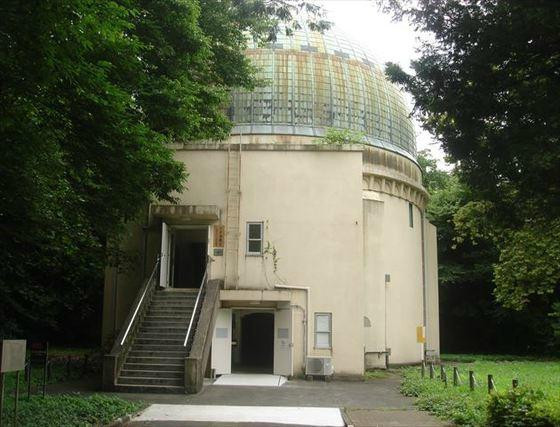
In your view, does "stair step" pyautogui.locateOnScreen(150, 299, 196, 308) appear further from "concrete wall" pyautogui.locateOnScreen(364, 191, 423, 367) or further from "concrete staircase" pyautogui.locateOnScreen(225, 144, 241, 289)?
"concrete wall" pyautogui.locateOnScreen(364, 191, 423, 367)

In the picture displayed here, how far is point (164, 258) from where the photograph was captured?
67.6 feet

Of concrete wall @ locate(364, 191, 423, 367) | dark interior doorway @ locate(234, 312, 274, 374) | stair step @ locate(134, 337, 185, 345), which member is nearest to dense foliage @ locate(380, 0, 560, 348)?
stair step @ locate(134, 337, 185, 345)

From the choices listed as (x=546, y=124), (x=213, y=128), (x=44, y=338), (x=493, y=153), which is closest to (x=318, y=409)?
(x=493, y=153)

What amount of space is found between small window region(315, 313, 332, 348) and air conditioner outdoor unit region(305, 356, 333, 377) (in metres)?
0.65

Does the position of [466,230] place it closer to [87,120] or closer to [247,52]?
[247,52]

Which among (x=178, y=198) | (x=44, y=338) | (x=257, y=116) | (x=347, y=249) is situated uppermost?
(x=257, y=116)

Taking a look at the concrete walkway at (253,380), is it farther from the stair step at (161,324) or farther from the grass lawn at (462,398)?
the grass lawn at (462,398)

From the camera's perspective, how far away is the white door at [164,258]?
20481mm

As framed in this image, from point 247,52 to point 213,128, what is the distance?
8.86 metres

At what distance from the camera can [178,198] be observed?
2066 cm

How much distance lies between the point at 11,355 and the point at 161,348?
879cm

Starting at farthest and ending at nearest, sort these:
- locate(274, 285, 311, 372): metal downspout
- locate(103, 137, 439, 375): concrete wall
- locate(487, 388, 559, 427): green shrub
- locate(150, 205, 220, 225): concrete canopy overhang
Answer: locate(150, 205, 220, 225): concrete canopy overhang < locate(103, 137, 439, 375): concrete wall < locate(274, 285, 311, 372): metal downspout < locate(487, 388, 559, 427): green shrub

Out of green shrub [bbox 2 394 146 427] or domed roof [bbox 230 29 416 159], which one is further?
domed roof [bbox 230 29 416 159]

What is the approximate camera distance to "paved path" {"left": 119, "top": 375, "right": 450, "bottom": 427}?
38.9ft
